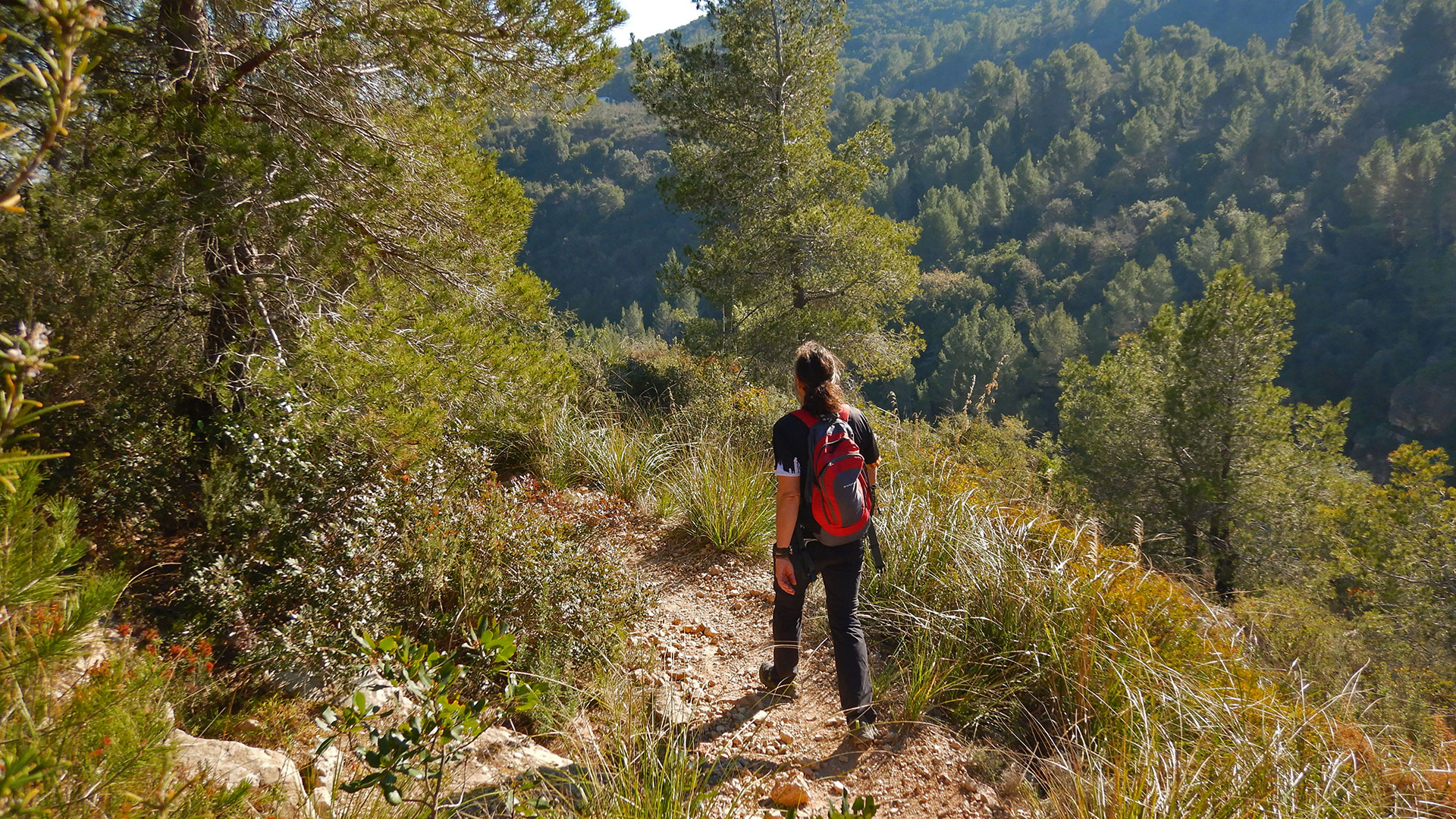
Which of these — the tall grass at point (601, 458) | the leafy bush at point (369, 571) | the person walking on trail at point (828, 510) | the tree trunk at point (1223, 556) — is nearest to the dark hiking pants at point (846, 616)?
the person walking on trail at point (828, 510)

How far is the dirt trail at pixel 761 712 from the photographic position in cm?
248

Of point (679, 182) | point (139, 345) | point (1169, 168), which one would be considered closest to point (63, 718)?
point (139, 345)

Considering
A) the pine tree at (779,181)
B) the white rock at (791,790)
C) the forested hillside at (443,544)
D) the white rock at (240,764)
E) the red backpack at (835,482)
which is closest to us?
the forested hillside at (443,544)

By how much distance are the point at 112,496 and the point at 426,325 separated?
1505 mm

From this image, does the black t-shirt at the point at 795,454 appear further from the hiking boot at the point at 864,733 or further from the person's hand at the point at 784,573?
the hiking boot at the point at 864,733

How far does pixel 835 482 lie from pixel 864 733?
1.03m

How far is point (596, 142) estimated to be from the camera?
79.1m

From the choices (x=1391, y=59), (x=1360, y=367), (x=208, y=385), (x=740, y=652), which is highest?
(x=1391, y=59)

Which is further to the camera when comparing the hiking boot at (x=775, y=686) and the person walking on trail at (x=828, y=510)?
the hiking boot at (x=775, y=686)

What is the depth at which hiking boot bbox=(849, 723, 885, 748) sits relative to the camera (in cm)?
265

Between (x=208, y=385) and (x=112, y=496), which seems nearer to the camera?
(x=112, y=496)

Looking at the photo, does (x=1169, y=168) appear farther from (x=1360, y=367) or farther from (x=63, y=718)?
(x=63, y=718)

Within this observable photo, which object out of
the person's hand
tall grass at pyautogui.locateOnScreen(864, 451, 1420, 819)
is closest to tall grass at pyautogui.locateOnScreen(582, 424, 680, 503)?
tall grass at pyautogui.locateOnScreen(864, 451, 1420, 819)

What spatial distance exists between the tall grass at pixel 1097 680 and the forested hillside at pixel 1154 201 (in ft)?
79.6
